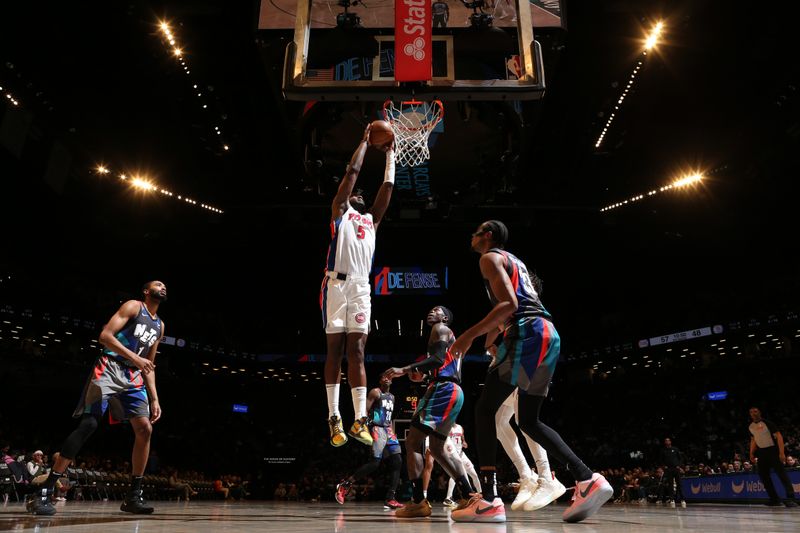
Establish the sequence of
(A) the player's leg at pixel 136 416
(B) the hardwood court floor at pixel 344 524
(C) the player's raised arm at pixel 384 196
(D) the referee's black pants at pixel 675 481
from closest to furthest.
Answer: (B) the hardwood court floor at pixel 344 524, (C) the player's raised arm at pixel 384 196, (A) the player's leg at pixel 136 416, (D) the referee's black pants at pixel 675 481

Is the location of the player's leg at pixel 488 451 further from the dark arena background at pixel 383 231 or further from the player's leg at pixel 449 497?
the player's leg at pixel 449 497

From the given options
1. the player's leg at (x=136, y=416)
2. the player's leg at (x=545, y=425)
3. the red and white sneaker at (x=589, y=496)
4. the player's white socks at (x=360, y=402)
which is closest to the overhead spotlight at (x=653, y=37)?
the player's leg at (x=545, y=425)

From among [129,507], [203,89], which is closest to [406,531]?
[129,507]

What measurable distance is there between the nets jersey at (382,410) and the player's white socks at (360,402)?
4279mm

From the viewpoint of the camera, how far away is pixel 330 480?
23.8 metres

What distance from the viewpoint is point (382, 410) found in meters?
9.40

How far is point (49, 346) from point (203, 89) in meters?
15.4

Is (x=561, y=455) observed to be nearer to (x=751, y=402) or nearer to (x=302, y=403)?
(x=751, y=402)

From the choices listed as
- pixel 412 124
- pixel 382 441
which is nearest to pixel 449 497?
pixel 382 441

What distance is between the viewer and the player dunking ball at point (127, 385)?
5.49 metres

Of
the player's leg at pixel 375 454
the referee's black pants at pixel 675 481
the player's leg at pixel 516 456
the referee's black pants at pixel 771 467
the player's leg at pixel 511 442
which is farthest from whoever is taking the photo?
the referee's black pants at pixel 675 481

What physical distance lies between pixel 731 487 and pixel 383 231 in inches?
519

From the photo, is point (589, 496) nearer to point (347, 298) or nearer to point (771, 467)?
point (347, 298)

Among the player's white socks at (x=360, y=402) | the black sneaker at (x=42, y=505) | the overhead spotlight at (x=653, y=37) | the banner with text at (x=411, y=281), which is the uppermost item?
the overhead spotlight at (x=653, y=37)
